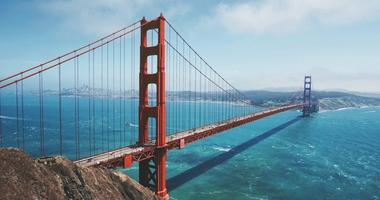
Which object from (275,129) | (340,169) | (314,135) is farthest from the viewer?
(275,129)

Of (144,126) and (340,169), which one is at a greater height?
(144,126)

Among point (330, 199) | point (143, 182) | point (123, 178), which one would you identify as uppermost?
point (123, 178)

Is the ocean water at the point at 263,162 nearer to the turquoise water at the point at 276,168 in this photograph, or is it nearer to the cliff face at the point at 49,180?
the turquoise water at the point at 276,168

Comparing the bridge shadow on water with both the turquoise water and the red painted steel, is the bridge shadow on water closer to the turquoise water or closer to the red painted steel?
the turquoise water

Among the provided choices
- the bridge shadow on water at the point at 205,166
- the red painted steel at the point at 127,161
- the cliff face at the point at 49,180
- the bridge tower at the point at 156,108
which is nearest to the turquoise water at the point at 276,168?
the bridge shadow on water at the point at 205,166

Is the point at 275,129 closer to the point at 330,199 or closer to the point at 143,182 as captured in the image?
the point at 330,199

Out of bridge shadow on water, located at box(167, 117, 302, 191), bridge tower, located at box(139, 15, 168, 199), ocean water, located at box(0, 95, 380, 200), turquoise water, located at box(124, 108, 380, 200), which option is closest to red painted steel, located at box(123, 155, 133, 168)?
bridge tower, located at box(139, 15, 168, 199)

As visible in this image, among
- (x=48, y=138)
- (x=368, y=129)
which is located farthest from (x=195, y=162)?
(x=368, y=129)
